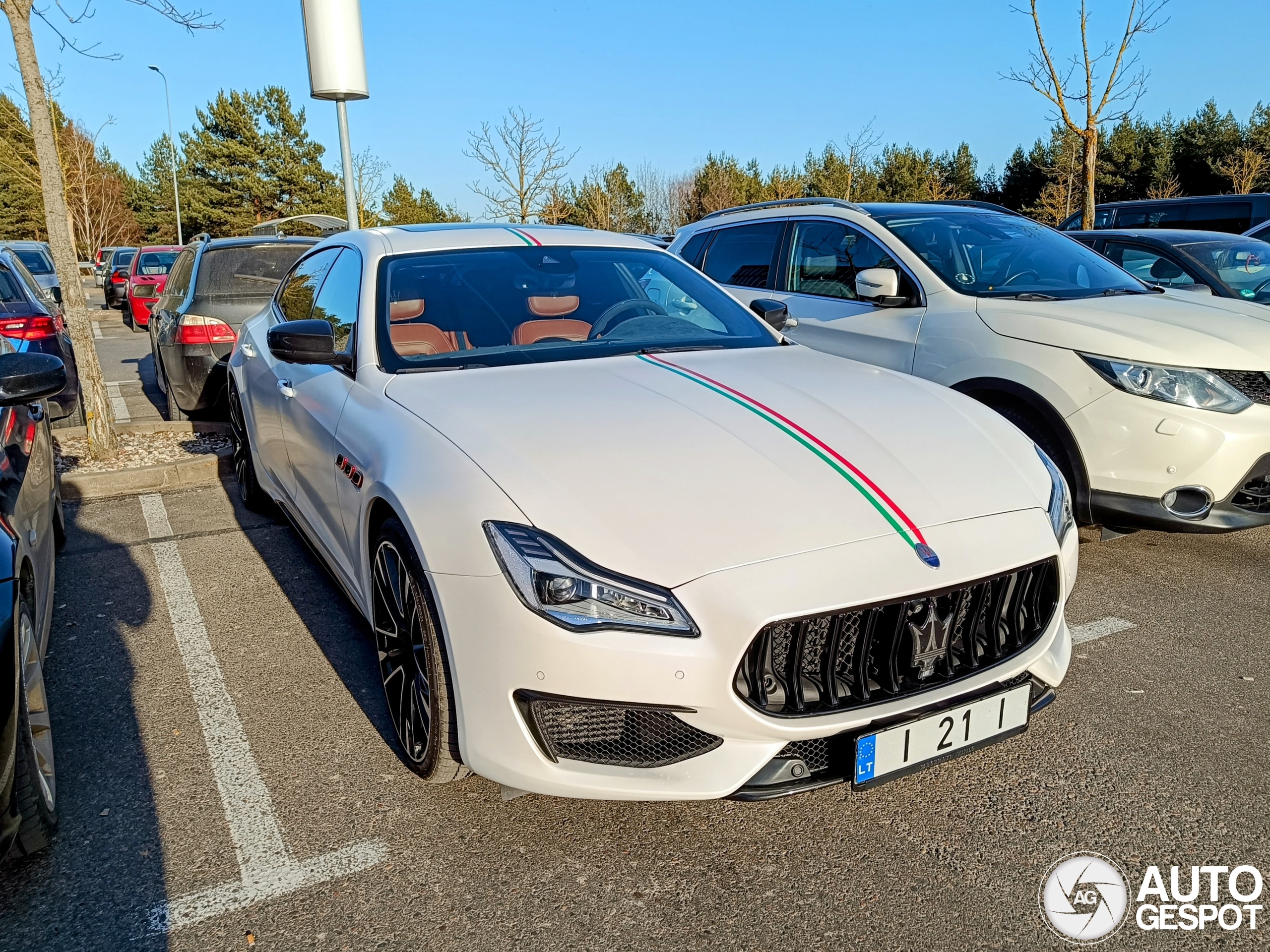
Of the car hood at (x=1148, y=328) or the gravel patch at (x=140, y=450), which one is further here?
the gravel patch at (x=140, y=450)

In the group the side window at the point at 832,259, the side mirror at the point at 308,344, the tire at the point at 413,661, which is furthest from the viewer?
the side window at the point at 832,259

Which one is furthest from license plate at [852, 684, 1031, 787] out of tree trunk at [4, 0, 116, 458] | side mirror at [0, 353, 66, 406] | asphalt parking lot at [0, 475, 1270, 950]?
tree trunk at [4, 0, 116, 458]

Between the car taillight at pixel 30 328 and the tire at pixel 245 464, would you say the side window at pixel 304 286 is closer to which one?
the tire at pixel 245 464

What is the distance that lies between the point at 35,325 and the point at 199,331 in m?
1.27

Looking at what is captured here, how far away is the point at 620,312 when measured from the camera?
149 inches

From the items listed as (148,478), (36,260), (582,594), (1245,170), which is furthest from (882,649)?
(1245,170)

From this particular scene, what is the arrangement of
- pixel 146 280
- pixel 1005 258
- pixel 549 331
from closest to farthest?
pixel 549 331 < pixel 1005 258 < pixel 146 280

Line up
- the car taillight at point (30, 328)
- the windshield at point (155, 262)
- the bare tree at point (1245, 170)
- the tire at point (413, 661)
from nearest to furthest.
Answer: the tire at point (413, 661), the car taillight at point (30, 328), the windshield at point (155, 262), the bare tree at point (1245, 170)

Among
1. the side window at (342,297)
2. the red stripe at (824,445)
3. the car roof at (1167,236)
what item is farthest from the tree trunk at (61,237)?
the car roof at (1167,236)

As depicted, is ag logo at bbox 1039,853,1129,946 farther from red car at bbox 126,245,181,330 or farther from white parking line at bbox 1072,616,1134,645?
red car at bbox 126,245,181,330

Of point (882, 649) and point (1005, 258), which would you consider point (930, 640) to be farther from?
point (1005, 258)

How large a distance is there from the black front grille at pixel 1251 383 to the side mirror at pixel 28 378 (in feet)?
15.1

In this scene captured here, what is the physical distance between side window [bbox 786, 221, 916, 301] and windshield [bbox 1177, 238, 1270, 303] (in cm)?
368

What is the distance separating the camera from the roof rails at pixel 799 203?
19.1 ft
